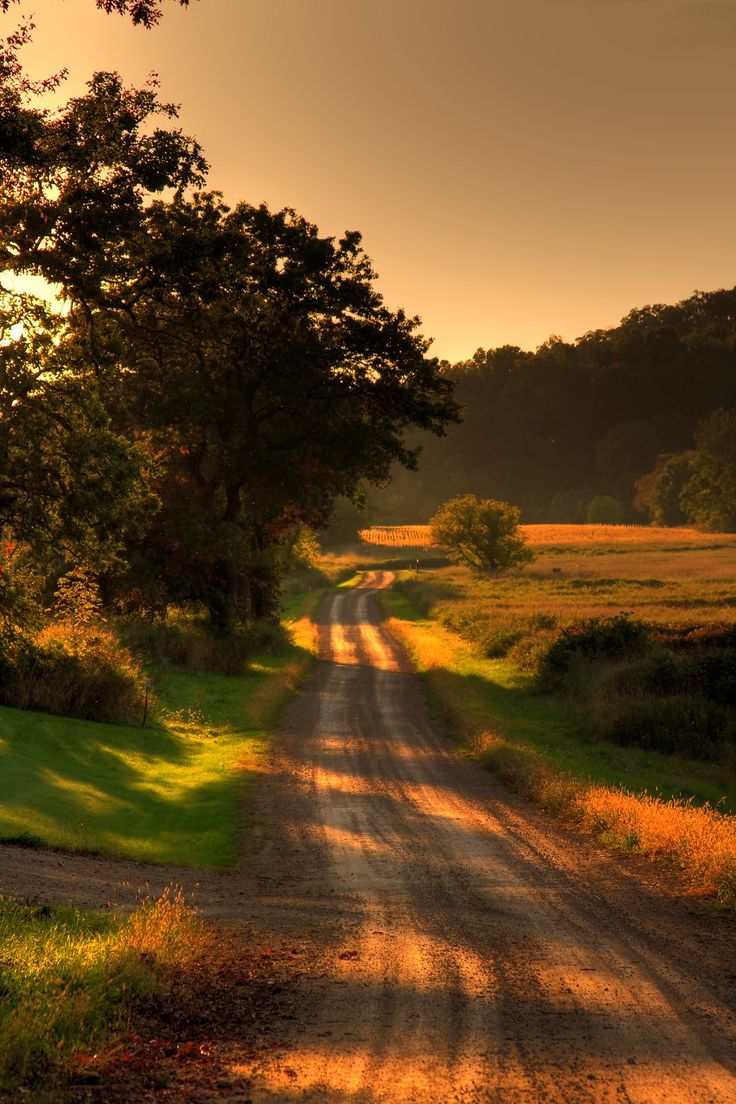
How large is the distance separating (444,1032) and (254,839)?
915 centimetres

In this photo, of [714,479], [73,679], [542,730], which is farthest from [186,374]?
[714,479]

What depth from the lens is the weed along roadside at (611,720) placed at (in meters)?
17.2

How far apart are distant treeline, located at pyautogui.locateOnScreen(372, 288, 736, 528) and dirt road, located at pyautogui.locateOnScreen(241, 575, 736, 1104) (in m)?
146

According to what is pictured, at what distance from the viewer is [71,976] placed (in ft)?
28.8

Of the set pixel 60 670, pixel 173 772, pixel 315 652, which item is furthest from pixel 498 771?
pixel 315 652

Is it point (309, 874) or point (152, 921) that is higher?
point (152, 921)

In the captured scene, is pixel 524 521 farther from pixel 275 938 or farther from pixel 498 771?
pixel 275 938

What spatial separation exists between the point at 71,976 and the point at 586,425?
187 meters

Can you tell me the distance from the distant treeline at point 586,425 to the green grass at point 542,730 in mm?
125101

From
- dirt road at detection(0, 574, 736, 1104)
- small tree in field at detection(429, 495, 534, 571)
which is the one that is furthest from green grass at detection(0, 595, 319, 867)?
small tree in field at detection(429, 495, 534, 571)

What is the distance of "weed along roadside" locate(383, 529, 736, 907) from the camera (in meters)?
17.2

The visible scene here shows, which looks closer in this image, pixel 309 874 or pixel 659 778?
pixel 309 874

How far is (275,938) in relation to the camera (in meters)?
11.5

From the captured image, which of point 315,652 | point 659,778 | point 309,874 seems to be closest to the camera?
point 309,874
